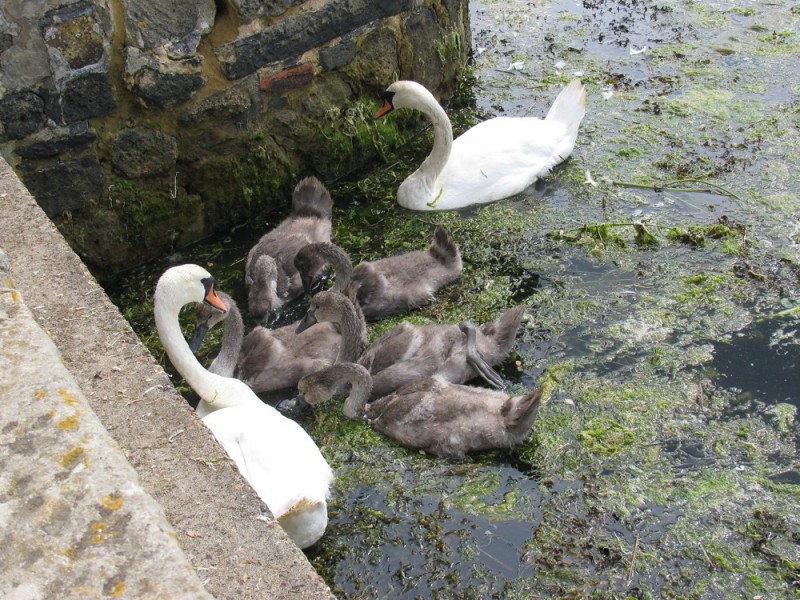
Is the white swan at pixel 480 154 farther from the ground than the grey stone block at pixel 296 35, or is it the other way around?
the grey stone block at pixel 296 35

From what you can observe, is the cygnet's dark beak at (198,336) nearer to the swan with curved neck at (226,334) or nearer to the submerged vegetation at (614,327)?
the swan with curved neck at (226,334)

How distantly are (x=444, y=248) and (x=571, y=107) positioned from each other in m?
1.96

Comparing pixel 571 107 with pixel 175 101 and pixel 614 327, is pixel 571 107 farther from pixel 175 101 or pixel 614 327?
pixel 175 101

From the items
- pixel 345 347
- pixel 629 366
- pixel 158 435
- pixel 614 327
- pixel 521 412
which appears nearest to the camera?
pixel 158 435

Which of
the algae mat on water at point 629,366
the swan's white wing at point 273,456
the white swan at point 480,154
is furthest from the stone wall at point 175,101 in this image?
the swan's white wing at point 273,456

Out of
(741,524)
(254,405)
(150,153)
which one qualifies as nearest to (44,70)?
(150,153)

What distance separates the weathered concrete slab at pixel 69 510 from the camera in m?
1.75

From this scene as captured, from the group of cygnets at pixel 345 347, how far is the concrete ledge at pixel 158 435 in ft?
2.85

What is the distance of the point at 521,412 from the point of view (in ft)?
14.5

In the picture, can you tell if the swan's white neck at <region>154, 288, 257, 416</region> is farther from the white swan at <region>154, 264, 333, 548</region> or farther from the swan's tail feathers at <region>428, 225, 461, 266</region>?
the swan's tail feathers at <region>428, 225, 461, 266</region>

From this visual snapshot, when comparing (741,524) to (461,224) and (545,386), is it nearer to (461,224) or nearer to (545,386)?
(545,386)

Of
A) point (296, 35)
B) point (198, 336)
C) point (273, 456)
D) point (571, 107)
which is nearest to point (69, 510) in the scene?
point (273, 456)

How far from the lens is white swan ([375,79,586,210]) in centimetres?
647

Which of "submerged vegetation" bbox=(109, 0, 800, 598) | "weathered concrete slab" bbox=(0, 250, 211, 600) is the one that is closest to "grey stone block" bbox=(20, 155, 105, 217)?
"submerged vegetation" bbox=(109, 0, 800, 598)
